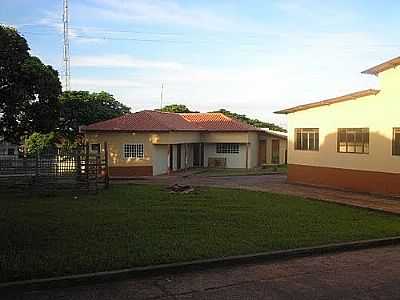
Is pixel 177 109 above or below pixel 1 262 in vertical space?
above

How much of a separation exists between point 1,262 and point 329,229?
7242 mm

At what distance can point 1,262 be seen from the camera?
7.65 meters

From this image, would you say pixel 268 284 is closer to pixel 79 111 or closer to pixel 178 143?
pixel 178 143

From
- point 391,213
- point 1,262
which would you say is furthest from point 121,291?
point 391,213

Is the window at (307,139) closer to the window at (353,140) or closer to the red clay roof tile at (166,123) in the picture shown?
the window at (353,140)

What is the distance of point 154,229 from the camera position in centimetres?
1099

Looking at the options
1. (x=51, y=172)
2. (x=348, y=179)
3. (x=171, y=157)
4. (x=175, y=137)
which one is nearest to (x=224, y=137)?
(x=171, y=157)

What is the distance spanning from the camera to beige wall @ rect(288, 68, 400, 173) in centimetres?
1975

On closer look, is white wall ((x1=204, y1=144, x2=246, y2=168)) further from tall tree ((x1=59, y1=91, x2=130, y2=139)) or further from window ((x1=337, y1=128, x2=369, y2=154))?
window ((x1=337, y1=128, x2=369, y2=154))

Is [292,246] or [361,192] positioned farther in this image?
[361,192]

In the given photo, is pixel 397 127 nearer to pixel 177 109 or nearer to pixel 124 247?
pixel 124 247

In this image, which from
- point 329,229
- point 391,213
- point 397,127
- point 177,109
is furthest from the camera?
point 177,109

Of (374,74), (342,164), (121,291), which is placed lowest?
(121,291)

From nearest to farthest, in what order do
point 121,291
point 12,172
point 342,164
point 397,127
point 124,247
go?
point 121,291 < point 124,247 < point 397,127 < point 12,172 < point 342,164
